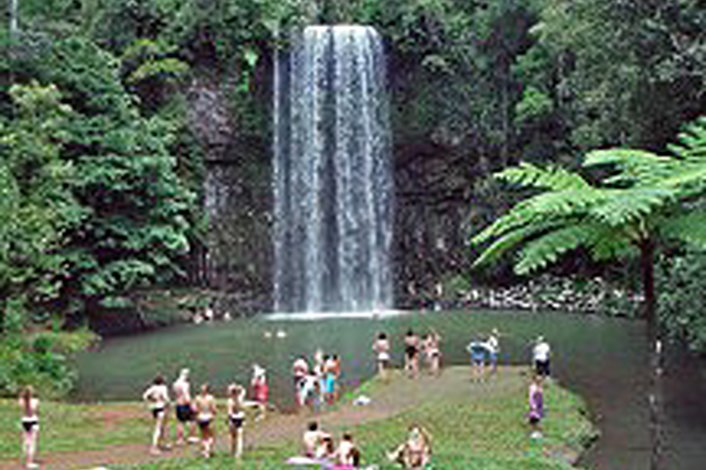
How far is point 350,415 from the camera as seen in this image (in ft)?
53.4

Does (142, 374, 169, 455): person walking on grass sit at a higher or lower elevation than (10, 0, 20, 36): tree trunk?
lower

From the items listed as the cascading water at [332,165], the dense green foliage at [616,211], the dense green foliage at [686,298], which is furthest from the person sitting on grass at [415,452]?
the cascading water at [332,165]

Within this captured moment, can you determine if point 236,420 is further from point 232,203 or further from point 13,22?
point 232,203

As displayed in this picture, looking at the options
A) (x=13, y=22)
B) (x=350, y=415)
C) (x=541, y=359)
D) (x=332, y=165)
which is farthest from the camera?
(x=332, y=165)

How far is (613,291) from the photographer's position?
107 ft

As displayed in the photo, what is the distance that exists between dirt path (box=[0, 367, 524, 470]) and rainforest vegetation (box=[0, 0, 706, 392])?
14.7 ft

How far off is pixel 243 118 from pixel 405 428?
82.4ft

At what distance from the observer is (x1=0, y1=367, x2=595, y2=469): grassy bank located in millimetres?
12805

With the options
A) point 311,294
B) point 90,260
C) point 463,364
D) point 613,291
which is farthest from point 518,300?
point 90,260

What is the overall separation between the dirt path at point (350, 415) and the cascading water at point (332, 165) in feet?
55.6

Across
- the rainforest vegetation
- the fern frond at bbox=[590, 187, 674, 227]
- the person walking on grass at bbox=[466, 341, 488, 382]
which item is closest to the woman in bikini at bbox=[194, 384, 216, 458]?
the rainforest vegetation

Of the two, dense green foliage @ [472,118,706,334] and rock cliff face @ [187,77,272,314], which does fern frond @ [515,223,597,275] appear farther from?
rock cliff face @ [187,77,272,314]

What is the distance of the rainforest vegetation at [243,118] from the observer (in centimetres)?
2069

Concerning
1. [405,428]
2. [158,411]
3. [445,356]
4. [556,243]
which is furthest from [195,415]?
[445,356]
